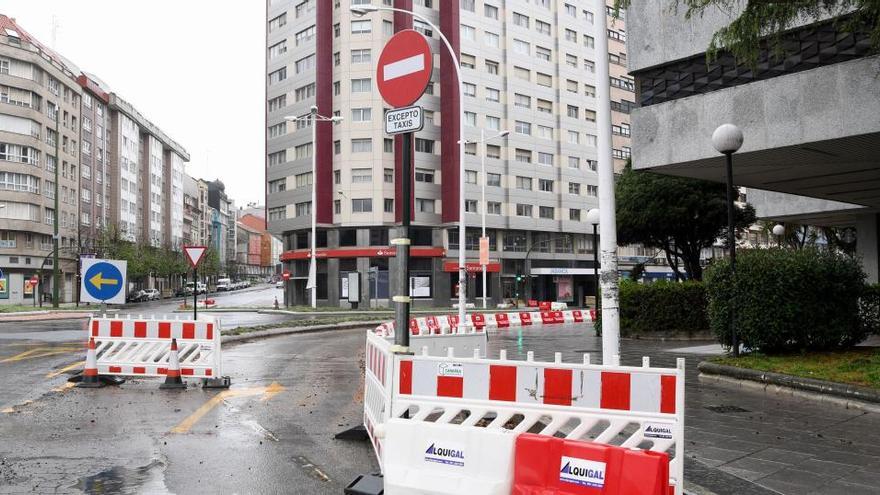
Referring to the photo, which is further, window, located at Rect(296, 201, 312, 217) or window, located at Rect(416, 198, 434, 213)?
window, located at Rect(296, 201, 312, 217)

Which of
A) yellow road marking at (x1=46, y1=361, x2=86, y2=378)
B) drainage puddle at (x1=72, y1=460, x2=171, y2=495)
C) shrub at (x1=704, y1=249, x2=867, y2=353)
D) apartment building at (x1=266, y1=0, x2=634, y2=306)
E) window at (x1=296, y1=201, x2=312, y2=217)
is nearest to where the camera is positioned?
drainage puddle at (x1=72, y1=460, x2=171, y2=495)

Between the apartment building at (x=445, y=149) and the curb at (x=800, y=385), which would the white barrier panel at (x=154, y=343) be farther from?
the apartment building at (x=445, y=149)

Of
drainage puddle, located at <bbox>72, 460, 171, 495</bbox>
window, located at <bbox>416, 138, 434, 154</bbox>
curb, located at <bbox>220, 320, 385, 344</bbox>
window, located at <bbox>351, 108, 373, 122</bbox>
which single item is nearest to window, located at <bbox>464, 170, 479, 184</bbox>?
window, located at <bbox>416, 138, 434, 154</bbox>

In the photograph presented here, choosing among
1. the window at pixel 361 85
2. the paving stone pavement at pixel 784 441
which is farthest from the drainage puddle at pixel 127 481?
the window at pixel 361 85

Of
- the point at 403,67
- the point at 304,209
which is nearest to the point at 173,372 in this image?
the point at 403,67

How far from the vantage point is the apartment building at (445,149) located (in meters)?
56.7

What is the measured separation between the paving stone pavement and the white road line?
13.5ft

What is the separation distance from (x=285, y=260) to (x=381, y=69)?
183ft

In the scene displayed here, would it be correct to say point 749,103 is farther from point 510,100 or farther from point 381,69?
point 510,100

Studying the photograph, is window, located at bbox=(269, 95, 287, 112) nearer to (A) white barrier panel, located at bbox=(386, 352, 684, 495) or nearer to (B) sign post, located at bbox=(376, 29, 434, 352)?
(B) sign post, located at bbox=(376, 29, 434, 352)

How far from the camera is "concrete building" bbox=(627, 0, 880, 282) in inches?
452

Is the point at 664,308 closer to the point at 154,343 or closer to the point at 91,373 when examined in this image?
the point at 154,343

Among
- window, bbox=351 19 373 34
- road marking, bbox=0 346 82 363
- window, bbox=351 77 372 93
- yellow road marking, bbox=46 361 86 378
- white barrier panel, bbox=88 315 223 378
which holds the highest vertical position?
window, bbox=351 19 373 34

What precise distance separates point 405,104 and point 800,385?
270 inches
